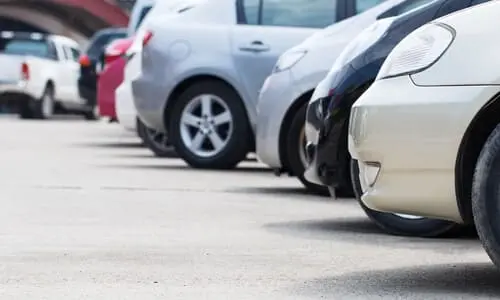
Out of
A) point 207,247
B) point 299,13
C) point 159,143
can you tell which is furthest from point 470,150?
point 159,143

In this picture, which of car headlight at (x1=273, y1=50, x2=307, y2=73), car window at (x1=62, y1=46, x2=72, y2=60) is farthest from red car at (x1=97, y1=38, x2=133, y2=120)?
car window at (x1=62, y1=46, x2=72, y2=60)

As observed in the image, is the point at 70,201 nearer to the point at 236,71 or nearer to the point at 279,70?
the point at 279,70

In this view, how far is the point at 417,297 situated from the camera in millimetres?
6051

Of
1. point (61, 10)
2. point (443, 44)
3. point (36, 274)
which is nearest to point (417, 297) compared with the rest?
point (443, 44)

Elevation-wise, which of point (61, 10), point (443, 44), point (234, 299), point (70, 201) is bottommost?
point (61, 10)

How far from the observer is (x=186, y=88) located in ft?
44.7

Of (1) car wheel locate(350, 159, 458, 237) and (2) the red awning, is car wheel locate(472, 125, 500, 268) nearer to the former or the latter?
(1) car wheel locate(350, 159, 458, 237)

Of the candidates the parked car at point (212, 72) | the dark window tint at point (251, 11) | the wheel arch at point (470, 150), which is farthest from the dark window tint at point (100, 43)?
the wheel arch at point (470, 150)

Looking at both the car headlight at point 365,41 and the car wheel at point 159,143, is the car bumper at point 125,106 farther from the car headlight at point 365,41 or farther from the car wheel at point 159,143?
the car headlight at point 365,41

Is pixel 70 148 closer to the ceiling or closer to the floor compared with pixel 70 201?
closer to the floor

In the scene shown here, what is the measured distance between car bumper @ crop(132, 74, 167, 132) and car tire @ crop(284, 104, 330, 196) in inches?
116

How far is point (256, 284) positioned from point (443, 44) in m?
1.23

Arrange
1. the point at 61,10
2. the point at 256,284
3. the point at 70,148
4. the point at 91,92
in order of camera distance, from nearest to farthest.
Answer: the point at 256,284, the point at 70,148, the point at 91,92, the point at 61,10

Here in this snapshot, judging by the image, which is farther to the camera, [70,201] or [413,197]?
[70,201]
